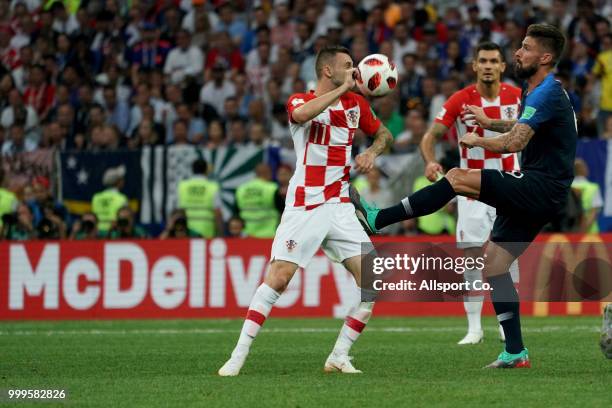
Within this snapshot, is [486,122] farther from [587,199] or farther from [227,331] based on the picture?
[587,199]

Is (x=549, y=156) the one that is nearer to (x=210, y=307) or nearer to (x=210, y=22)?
(x=210, y=307)

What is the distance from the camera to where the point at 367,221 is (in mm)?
10000

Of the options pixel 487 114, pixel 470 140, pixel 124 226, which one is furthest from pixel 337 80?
pixel 124 226

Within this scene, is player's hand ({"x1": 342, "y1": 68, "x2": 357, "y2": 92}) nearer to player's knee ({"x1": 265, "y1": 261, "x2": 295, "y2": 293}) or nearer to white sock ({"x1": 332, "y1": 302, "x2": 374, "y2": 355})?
player's knee ({"x1": 265, "y1": 261, "x2": 295, "y2": 293})

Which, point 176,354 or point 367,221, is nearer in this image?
point 367,221

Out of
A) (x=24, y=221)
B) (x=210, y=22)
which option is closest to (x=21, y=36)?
(x=210, y=22)

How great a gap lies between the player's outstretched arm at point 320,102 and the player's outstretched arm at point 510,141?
1.00m

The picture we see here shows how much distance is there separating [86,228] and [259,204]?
2790mm

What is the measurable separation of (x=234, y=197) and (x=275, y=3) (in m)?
5.39

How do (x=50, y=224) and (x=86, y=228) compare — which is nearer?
(x=50, y=224)

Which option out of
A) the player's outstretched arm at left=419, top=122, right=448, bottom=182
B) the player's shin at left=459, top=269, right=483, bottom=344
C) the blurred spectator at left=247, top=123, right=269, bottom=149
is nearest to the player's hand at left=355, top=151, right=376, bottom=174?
the player's outstretched arm at left=419, top=122, right=448, bottom=182

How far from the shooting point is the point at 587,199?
1772 cm

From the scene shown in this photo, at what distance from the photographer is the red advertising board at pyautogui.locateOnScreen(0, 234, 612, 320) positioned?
688 inches

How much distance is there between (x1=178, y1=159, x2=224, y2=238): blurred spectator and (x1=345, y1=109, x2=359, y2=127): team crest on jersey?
9.19 metres
